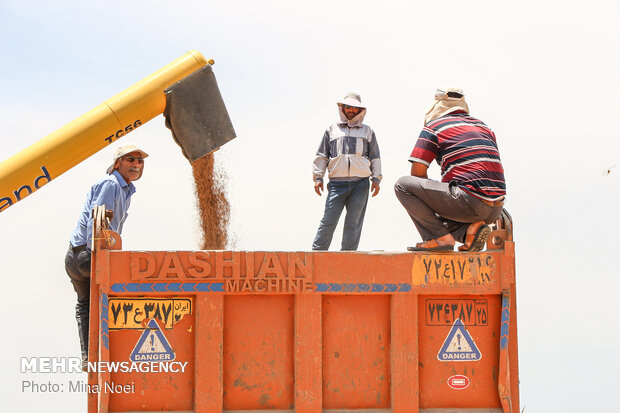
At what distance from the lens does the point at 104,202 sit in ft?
17.0

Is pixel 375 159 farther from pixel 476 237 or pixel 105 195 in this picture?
pixel 105 195

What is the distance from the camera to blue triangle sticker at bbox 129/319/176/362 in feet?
14.2

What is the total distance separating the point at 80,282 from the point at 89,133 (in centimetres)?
115

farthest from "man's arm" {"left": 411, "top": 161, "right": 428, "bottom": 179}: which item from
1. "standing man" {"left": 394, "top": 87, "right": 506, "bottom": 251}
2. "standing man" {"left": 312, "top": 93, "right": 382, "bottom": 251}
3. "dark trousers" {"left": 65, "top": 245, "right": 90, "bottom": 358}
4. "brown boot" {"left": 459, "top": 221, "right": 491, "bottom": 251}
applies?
"dark trousers" {"left": 65, "top": 245, "right": 90, "bottom": 358}

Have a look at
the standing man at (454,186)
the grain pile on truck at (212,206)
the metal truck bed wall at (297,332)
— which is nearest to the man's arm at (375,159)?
the grain pile on truck at (212,206)

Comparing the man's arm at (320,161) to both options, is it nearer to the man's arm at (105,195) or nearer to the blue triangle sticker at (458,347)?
the man's arm at (105,195)

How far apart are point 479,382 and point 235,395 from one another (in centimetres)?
153

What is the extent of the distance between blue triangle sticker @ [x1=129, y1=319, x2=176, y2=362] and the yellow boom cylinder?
173 centimetres

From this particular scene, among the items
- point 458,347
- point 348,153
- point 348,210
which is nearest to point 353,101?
point 348,153

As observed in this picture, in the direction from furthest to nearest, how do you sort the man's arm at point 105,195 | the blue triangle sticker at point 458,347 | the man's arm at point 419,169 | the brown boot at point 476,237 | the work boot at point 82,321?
1. the work boot at point 82,321
2. the man's arm at point 105,195
3. the man's arm at point 419,169
4. the brown boot at point 476,237
5. the blue triangle sticker at point 458,347

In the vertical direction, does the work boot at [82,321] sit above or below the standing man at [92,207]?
below

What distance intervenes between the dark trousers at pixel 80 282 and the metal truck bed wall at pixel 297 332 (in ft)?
3.36

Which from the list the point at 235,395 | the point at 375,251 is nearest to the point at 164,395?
the point at 235,395

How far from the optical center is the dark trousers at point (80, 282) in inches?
207
